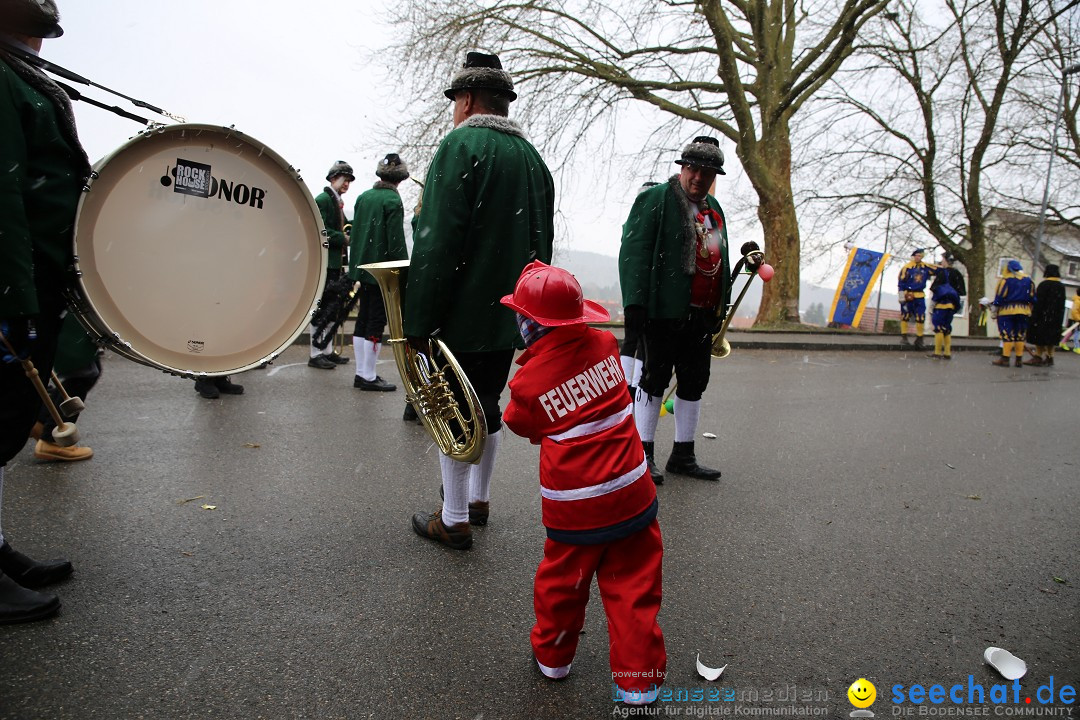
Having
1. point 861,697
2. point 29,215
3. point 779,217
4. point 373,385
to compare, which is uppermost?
point 779,217

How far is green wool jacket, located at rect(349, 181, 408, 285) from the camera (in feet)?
21.0

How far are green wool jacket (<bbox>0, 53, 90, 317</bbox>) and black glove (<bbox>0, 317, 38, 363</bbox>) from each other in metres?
0.12

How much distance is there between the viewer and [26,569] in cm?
263

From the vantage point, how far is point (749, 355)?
12.5 metres

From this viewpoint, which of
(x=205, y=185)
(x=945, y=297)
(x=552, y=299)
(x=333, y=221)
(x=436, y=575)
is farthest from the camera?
(x=945, y=297)

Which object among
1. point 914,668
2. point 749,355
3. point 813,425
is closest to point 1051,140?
point 749,355

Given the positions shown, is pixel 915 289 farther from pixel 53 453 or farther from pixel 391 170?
pixel 53 453

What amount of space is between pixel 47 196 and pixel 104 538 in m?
1.58

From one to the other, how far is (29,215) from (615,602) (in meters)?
2.26

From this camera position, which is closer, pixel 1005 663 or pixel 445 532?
pixel 1005 663

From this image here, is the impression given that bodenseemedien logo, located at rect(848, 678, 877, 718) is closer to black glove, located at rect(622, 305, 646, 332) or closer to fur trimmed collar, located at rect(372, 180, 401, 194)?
black glove, located at rect(622, 305, 646, 332)

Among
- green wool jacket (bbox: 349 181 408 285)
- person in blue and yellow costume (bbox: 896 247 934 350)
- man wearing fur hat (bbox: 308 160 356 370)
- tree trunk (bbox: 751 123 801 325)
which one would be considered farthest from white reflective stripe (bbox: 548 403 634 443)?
tree trunk (bbox: 751 123 801 325)

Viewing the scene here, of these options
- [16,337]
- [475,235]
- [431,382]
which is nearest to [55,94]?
[16,337]

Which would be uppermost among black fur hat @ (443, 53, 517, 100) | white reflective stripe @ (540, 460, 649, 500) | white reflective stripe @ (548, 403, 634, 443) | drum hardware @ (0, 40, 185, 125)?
black fur hat @ (443, 53, 517, 100)
